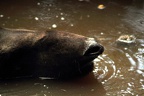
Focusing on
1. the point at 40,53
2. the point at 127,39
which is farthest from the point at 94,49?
the point at 127,39

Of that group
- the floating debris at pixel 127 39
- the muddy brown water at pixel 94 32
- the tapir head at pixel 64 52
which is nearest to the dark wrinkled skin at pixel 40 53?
the tapir head at pixel 64 52

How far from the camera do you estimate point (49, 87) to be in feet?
9.39

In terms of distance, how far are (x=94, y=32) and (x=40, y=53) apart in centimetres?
139

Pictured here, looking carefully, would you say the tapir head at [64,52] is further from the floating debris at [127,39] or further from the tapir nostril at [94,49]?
the floating debris at [127,39]

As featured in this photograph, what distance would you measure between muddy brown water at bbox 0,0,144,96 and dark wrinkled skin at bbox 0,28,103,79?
0.42 feet

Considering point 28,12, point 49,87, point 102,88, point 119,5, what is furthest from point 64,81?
point 119,5

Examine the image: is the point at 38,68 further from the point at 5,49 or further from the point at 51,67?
the point at 5,49

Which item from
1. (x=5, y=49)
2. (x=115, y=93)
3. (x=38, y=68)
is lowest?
(x=115, y=93)

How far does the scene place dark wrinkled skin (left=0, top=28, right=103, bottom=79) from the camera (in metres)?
2.77

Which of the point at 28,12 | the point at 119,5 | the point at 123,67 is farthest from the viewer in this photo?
the point at 119,5

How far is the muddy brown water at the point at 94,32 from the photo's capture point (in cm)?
284

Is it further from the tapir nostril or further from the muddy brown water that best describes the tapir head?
the muddy brown water

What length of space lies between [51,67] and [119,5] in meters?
2.66

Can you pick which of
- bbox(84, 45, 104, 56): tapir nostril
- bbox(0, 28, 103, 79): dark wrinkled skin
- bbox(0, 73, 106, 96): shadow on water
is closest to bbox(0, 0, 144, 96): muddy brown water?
bbox(0, 73, 106, 96): shadow on water
